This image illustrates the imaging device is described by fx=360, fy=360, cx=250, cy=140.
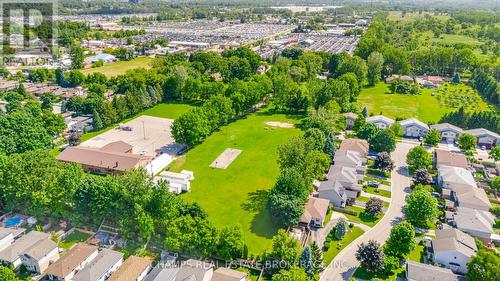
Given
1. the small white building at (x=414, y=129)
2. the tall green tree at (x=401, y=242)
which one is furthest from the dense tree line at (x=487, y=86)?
the tall green tree at (x=401, y=242)

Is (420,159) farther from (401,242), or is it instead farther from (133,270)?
(133,270)

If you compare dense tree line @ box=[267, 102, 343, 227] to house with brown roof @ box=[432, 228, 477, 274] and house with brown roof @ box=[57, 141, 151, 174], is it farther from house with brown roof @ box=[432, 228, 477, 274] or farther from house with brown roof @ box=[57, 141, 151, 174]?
house with brown roof @ box=[57, 141, 151, 174]

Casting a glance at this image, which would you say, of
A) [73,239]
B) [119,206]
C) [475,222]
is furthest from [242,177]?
[475,222]

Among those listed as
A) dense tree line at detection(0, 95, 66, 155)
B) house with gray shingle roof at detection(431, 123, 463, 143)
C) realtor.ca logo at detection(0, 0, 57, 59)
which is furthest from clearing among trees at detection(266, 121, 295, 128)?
realtor.ca logo at detection(0, 0, 57, 59)

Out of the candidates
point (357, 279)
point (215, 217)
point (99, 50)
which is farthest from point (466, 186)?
point (99, 50)

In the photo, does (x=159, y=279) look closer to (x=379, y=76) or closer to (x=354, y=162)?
(x=354, y=162)

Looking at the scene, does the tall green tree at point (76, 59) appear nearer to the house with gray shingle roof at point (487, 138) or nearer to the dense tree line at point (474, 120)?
the dense tree line at point (474, 120)
